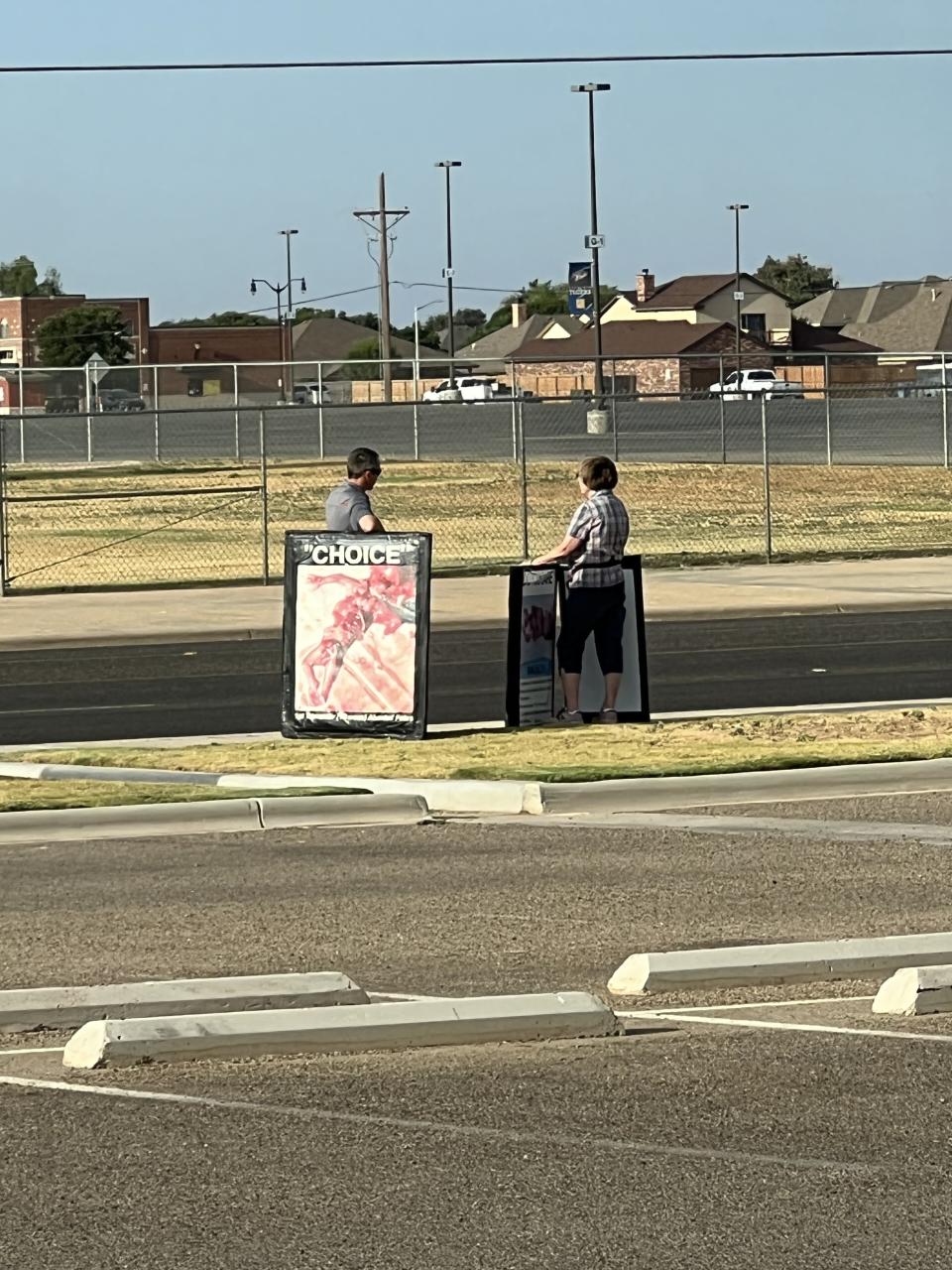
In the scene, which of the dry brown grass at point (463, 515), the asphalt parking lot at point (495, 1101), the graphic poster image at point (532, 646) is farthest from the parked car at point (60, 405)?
the asphalt parking lot at point (495, 1101)

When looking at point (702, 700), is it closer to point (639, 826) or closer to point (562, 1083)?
point (639, 826)

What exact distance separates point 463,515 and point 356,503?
2002 cm

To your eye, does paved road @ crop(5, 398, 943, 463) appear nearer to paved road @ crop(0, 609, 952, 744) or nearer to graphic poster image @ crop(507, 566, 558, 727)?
paved road @ crop(0, 609, 952, 744)

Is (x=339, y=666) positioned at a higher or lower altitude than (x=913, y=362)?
lower

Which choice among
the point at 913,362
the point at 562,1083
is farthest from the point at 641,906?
the point at 913,362

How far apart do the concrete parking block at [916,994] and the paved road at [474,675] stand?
7.76m

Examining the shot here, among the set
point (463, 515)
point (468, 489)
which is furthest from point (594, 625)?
point (468, 489)

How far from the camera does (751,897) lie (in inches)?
346

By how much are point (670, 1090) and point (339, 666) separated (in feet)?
23.6

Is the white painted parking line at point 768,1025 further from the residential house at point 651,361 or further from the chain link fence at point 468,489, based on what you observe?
the residential house at point 651,361

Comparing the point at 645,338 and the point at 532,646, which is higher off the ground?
the point at 645,338

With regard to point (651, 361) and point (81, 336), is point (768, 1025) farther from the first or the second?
point (81, 336)

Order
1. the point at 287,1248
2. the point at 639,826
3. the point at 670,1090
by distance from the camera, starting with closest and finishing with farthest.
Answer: the point at 287,1248 → the point at 670,1090 → the point at 639,826

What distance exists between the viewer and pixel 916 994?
22.8 ft
